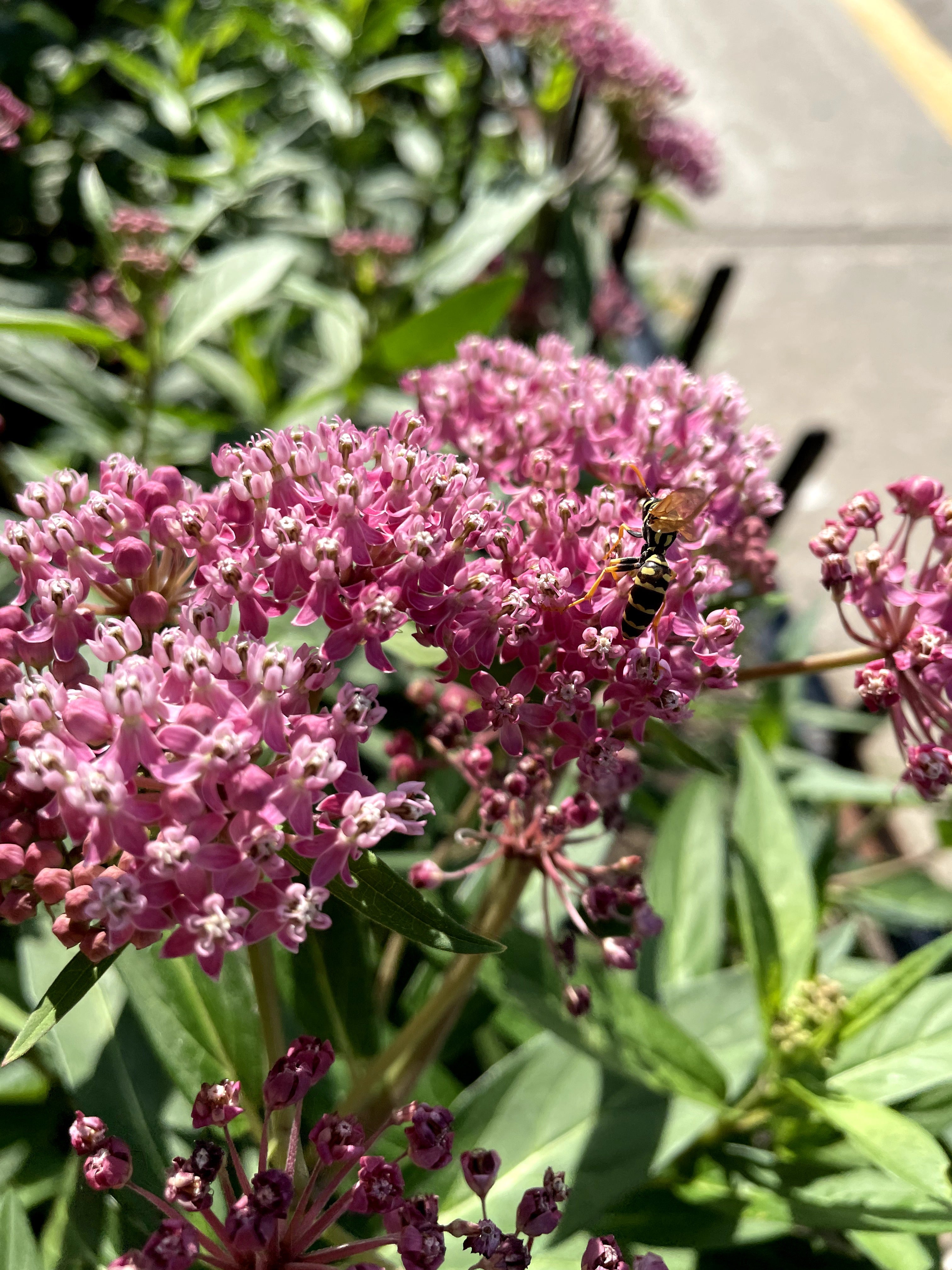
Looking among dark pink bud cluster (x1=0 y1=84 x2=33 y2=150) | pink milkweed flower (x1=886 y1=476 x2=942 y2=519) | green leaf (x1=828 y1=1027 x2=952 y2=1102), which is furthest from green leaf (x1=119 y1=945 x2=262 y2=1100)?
dark pink bud cluster (x1=0 y1=84 x2=33 y2=150)

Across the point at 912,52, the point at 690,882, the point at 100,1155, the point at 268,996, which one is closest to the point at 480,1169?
the point at 268,996

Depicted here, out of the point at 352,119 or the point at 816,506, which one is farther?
the point at 816,506

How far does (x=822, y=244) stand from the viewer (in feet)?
25.6

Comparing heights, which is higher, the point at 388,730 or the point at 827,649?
the point at 388,730

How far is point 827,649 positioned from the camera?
5051 millimetres

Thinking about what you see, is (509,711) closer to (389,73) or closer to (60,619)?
(60,619)

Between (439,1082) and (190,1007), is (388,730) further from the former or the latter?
(190,1007)

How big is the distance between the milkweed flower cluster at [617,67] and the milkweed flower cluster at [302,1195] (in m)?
3.15

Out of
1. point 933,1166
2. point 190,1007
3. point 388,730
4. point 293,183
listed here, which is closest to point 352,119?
point 293,183

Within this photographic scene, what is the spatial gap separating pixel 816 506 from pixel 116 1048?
17.0 ft

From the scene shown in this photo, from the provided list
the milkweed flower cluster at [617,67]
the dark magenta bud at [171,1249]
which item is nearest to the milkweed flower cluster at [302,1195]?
the dark magenta bud at [171,1249]

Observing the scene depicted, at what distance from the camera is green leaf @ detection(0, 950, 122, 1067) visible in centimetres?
96

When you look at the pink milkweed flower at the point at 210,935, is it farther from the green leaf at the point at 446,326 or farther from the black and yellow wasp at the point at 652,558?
the green leaf at the point at 446,326

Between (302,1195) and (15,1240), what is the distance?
37 cm
